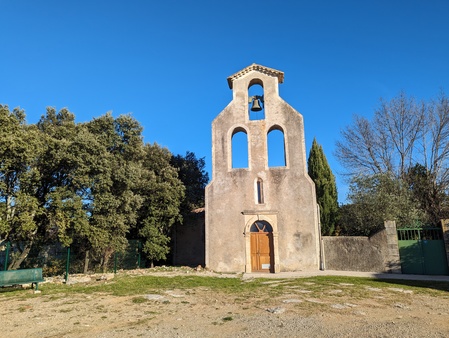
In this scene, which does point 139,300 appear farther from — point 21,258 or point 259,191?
point 259,191

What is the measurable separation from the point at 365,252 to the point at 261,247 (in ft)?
17.5

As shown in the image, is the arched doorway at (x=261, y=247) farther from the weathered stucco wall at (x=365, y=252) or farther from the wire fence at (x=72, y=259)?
the wire fence at (x=72, y=259)

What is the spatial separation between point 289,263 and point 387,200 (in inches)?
268

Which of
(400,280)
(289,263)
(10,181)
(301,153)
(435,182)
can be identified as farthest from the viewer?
(435,182)

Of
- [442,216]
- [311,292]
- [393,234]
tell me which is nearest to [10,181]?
[311,292]

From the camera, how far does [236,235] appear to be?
17.5 meters

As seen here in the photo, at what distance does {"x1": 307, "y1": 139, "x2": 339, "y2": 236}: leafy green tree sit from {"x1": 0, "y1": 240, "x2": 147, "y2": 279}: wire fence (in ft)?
41.4

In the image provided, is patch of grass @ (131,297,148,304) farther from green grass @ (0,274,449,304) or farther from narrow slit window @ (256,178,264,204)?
narrow slit window @ (256,178,264,204)

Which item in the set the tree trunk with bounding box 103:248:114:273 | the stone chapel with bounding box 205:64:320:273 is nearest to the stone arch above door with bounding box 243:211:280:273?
the stone chapel with bounding box 205:64:320:273

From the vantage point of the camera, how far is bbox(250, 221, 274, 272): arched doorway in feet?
56.3

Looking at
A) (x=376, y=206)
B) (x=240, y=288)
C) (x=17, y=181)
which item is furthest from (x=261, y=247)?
(x=17, y=181)

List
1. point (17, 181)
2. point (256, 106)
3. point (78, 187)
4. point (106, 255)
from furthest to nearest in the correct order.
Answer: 1. point (106, 255)
2. point (256, 106)
3. point (78, 187)
4. point (17, 181)

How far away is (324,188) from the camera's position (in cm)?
2364

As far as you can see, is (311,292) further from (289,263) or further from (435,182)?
(435,182)
